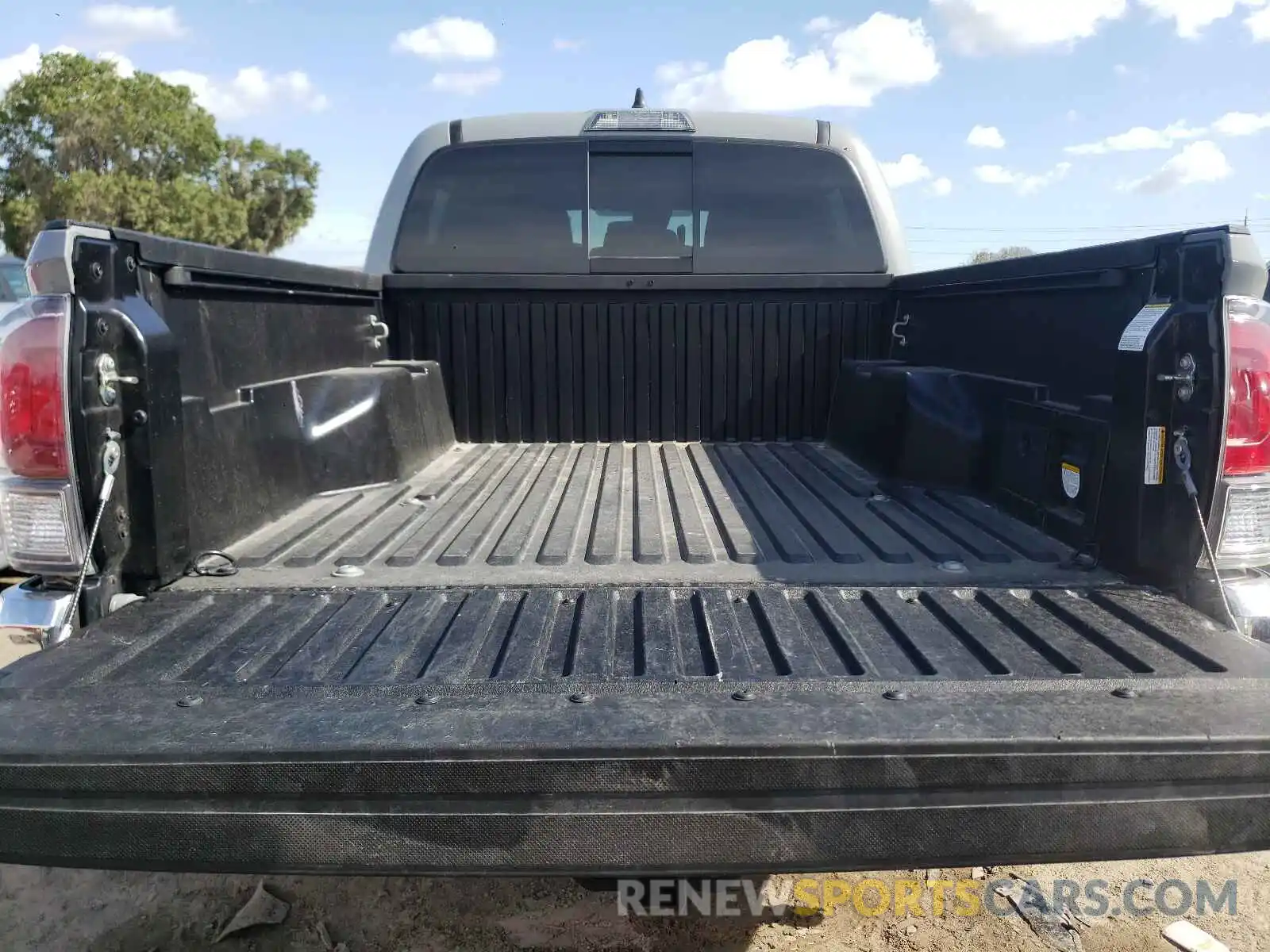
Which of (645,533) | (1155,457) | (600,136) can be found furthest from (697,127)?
(1155,457)

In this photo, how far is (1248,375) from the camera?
179 centimetres

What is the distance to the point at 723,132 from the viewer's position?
13.6 ft

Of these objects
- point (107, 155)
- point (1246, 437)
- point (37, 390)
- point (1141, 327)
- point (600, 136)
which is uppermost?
point (107, 155)

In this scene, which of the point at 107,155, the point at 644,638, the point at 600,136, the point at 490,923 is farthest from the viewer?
the point at 107,155

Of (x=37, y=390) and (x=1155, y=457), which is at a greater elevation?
(x=37, y=390)

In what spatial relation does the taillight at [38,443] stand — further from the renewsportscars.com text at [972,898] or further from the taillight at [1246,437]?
the taillight at [1246,437]

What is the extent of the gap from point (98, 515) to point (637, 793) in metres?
1.29

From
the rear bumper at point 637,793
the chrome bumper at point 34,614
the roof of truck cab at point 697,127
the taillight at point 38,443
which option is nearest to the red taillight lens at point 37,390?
the taillight at point 38,443

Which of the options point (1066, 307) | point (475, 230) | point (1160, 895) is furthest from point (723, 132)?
point (1160, 895)

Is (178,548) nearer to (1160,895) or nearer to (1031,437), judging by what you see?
(1031,437)

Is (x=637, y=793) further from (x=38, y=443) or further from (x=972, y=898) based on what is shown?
(x=972, y=898)

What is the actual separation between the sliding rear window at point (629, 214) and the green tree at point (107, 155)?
→ 27817mm

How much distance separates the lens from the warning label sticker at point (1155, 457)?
1.89m

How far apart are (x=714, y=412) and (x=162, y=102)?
34.3 metres
